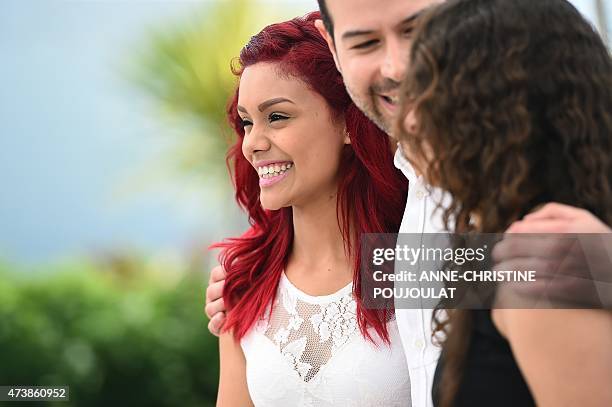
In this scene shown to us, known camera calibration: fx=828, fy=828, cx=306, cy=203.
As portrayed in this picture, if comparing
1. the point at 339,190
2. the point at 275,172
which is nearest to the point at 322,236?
the point at 339,190

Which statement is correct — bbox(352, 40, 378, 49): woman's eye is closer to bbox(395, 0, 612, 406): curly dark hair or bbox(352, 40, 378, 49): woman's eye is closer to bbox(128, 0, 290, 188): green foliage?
bbox(395, 0, 612, 406): curly dark hair

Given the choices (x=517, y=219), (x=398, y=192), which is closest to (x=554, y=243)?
(x=517, y=219)

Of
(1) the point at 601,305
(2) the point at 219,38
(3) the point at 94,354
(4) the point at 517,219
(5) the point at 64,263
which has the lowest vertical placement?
(3) the point at 94,354

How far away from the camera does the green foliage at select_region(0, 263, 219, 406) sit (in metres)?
4.93

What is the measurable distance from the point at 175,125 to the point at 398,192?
22.4 feet

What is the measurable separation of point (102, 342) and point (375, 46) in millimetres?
3703

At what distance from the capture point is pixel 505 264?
1.45m

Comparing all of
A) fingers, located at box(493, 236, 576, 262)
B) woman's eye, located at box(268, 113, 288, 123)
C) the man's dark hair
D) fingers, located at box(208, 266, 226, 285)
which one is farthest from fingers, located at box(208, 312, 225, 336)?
fingers, located at box(493, 236, 576, 262)

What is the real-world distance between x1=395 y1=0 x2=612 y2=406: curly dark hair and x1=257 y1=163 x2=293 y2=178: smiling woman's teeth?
0.99m

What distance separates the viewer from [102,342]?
5.21m

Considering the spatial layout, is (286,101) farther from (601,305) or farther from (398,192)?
(601,305)

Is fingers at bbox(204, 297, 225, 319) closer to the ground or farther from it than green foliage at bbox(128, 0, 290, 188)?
closer to the ground

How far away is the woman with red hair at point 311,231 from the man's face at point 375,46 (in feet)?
0.88

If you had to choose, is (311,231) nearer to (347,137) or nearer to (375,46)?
(347,137)
